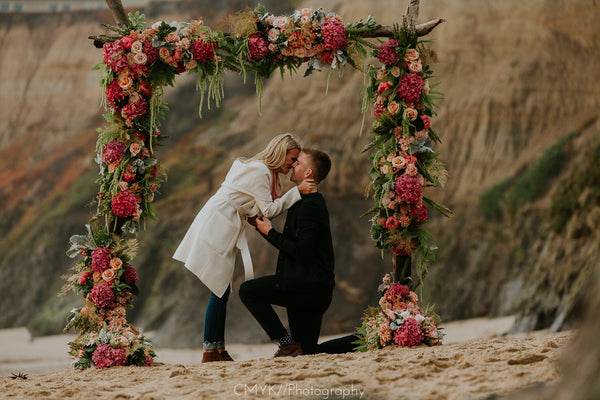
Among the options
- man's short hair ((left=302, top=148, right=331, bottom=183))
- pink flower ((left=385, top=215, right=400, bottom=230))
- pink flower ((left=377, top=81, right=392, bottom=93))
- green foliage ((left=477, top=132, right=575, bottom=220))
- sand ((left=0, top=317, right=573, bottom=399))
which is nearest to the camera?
sand ((left=0, top=317, right=573, bottom=399))

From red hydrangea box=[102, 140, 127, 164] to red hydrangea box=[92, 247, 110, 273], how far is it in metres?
0.71

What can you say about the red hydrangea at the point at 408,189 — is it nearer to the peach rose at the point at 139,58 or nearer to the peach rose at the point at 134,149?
the peach rose at the point at 134,149

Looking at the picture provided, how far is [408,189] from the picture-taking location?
529cm

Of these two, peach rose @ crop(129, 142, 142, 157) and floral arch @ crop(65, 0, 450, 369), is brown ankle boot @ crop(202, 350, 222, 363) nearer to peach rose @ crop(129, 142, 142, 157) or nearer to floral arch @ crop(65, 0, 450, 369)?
floral arch @ crop(65, 0, 450, 369)

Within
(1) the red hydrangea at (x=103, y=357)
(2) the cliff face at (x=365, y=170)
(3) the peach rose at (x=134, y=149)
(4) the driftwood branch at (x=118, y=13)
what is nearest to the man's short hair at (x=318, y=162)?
Result: (3) the peach rose at (x=134, y=149)

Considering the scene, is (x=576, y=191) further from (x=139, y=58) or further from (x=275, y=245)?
(x=139, y=58)

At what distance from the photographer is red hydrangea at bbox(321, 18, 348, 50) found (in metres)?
5.36

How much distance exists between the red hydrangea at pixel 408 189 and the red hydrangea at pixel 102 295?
2.36 metres

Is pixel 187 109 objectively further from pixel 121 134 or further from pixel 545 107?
pixel 121 134

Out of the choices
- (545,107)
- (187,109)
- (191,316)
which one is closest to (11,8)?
(187,109)

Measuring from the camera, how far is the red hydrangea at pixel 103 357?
4945mm

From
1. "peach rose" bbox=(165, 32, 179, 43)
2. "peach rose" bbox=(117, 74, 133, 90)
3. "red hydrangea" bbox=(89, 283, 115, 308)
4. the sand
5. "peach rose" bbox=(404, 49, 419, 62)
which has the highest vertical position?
"peach rose" bbox=(165, 32, 179, 43)

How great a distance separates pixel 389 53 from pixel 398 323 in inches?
83.6

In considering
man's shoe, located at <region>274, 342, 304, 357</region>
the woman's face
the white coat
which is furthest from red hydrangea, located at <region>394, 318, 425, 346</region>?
the woman's face
